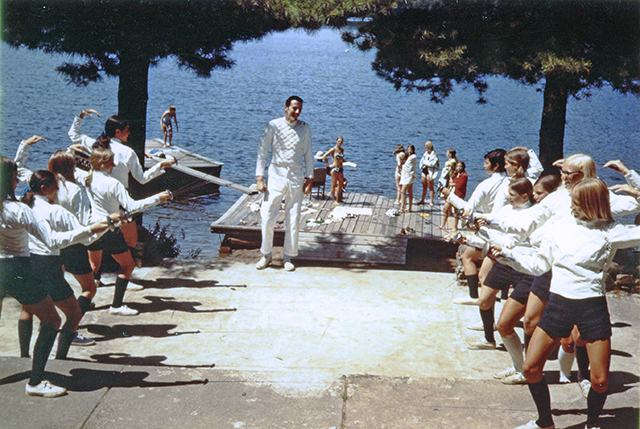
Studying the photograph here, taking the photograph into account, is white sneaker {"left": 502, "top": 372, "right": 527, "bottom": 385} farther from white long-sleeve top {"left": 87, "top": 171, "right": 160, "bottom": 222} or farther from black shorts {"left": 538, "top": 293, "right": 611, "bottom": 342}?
white long-sleeve top {"left": 87, "top": 171, "right": 160, "bottom": 222}

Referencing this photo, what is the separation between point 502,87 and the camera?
72.3m

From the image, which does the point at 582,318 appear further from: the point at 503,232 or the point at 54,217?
the point at 54,217

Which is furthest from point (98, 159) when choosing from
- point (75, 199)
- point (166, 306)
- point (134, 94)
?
point (134, 94)

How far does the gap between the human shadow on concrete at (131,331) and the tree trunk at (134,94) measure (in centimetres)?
369

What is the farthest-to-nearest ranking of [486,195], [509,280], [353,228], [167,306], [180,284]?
1. [353,228]
2. [180,284]
3. [167,306]
4. [486,195]
5. [509,280]

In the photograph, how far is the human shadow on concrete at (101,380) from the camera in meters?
4.62

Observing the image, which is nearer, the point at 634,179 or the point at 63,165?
the point at 634,179

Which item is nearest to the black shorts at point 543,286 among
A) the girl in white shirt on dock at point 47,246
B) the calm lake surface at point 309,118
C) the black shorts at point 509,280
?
the black shorts at point 509,280

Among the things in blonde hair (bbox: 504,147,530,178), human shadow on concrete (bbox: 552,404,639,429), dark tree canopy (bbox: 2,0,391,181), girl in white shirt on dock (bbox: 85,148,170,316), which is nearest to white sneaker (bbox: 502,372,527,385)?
human shadow on concrete (bbox: 552,404,639,429)

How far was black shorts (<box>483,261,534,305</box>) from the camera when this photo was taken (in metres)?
Answer: 4.75

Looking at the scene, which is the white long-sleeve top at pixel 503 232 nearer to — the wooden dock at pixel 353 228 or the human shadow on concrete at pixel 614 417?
the human shadow on concrete at pixel 614 417

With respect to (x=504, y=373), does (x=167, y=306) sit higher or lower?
lower

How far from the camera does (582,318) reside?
12.8 ft

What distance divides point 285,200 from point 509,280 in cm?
365
